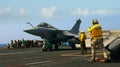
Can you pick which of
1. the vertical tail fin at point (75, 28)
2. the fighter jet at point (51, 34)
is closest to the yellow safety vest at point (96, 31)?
the fighter jet at point (51, 34)

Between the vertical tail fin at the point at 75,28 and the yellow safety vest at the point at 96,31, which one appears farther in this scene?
the vertical tail fin at the point at 75,28

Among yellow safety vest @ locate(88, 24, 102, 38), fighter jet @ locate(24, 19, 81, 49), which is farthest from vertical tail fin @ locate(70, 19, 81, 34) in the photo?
yellow safety vest @ locate(88, 24, 102, 38)

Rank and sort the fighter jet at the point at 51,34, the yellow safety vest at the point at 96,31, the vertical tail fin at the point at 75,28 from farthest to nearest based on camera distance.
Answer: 1. the vertical tail fin at the point at 75,28
2. the fighter jet at the point at 51,34
3. the yellow safety vest at the point at 96,31

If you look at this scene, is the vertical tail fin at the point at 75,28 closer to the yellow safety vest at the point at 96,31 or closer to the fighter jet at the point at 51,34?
the fighter jet at the point at 51,34

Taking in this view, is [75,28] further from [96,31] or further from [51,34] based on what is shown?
[96,31]

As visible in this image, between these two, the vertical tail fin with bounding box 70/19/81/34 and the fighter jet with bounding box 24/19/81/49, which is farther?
the vertical tail fin with bounding box 70/19/81/34

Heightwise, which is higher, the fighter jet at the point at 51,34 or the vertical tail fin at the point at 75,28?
the vertical tail fin at the point at 75,28

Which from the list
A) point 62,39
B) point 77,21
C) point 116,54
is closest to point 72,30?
point 77,21

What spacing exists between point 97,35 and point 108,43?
107 cm

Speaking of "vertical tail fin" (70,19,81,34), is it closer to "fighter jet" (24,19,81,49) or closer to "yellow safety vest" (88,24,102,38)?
"fighter jet" (24,19,81,49)

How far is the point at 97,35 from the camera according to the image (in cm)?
1517

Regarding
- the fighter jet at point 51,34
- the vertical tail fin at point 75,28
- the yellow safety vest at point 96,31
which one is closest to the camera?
the yellow safety vest at point 96,31

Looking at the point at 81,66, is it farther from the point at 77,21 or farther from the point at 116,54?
the point at 77,21

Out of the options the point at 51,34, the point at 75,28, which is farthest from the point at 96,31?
the point at 75,28
